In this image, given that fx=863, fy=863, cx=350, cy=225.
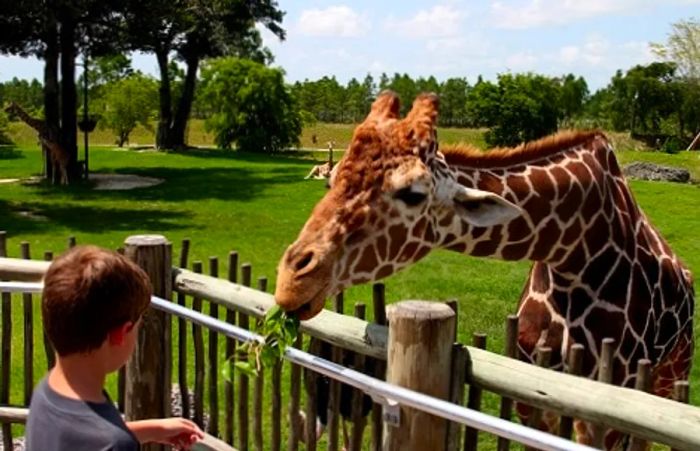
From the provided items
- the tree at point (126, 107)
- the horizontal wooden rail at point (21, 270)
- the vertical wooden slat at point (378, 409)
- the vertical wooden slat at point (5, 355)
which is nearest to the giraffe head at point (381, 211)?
the vertical wooden slat at point (378, 409)

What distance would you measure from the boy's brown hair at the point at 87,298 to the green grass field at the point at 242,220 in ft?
12.7

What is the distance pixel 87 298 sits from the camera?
7.55ft

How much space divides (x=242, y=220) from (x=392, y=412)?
1428 centimetres

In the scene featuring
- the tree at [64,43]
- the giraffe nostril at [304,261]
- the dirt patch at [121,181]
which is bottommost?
the dirt patch at [121,181]

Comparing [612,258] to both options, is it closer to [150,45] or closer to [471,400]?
[471,400]

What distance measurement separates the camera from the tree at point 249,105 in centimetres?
4156

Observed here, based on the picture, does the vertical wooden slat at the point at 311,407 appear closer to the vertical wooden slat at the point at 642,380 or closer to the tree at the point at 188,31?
the vertical wooden slat at the point at 642,380

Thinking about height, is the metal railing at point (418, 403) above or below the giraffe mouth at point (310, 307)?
below

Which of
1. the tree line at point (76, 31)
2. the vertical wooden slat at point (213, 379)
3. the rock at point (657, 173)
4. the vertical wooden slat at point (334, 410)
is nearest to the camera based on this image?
the vertical wooden slat at point (334, 410)

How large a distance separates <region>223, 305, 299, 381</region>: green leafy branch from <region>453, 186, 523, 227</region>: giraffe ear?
825mm

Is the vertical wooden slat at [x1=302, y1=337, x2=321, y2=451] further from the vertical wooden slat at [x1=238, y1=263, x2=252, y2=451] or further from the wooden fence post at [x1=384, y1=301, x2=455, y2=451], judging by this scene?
the wooden fence post at [x1=384, y1=301, x2=455, y2=451]

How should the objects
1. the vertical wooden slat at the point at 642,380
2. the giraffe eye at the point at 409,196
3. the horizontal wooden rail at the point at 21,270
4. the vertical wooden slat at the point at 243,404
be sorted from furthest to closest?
the horizontal wooden rail at the point at 21,270 < the vertical wooden slat at the point at 243,404 < the giraffe eye at the point at 409,196 < the vertical wooden slat at the point at 642,380

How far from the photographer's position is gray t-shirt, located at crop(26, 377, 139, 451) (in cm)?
230

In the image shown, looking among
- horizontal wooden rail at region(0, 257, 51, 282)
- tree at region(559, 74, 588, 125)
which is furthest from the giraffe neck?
tree at region(559, 74, 588, 125)
